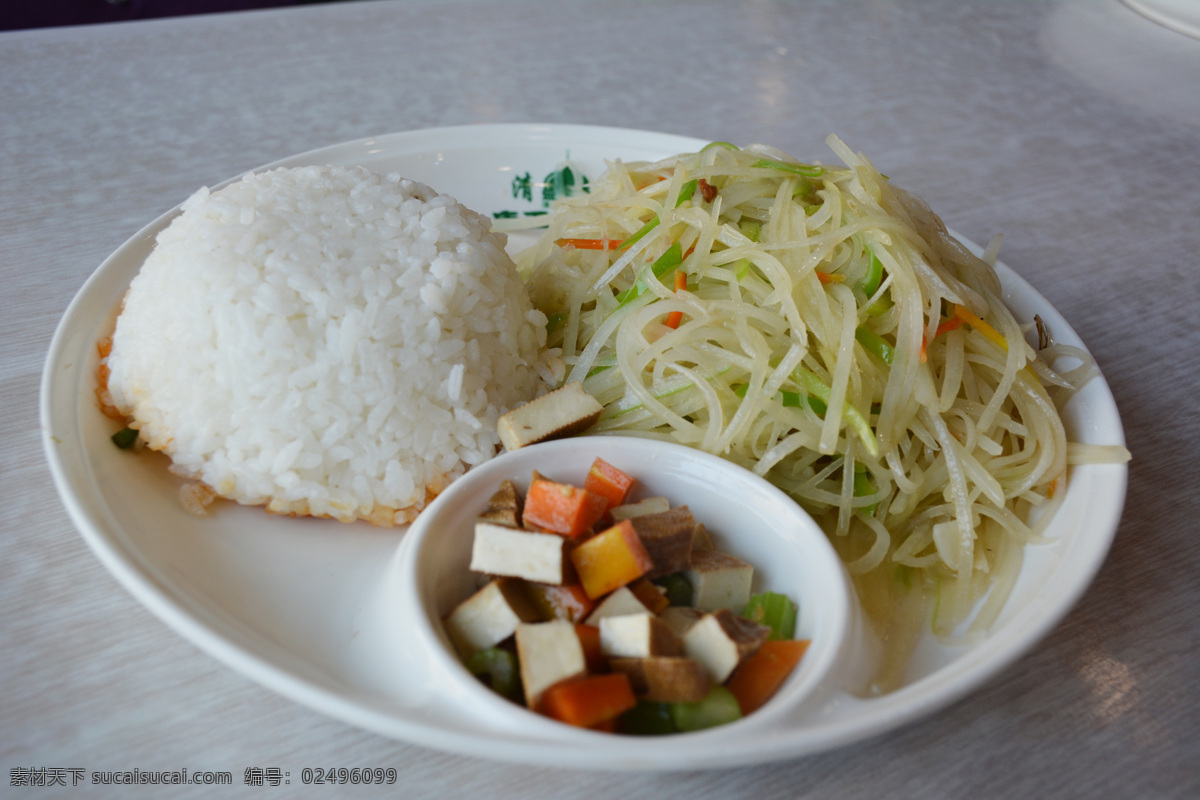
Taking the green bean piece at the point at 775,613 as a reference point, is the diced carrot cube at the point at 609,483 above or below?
above

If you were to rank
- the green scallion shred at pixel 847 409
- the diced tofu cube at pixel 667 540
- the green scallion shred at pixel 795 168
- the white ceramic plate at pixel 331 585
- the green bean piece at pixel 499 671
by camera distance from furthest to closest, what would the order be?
the green scallion shred at pixel 795 168, the green scallion shred at pixel 847 409, the diced tofu cube at pixel 667 540, the green bean piece at pixel 499 671, the white ceramic plate at pixel 331 585

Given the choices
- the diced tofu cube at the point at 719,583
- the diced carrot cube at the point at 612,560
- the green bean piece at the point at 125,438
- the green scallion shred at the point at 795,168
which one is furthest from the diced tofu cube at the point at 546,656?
the green scallion shred at the point at 795,168

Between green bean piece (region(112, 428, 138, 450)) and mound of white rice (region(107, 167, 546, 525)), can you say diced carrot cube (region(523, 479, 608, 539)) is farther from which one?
green bean piece (region(112, 428, 138, 450))

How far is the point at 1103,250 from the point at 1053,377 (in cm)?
110

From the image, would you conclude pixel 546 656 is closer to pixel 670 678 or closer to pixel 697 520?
pixel 670 678

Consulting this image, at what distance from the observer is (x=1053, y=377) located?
168cm

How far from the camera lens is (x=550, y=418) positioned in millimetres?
1572

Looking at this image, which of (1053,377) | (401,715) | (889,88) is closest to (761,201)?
(1053,377)

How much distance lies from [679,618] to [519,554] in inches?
9.5

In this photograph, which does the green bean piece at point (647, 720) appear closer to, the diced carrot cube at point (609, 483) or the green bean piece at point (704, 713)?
the green bean piece at point (704, 713)

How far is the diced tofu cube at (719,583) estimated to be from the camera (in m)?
1.28

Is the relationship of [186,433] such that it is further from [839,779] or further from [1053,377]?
[1053,377]

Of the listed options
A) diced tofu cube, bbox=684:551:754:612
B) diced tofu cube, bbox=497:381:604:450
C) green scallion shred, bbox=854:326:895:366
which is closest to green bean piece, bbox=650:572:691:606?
diced tofu cube, bbox=684:551:754:612

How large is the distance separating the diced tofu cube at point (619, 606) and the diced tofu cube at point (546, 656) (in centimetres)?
9
